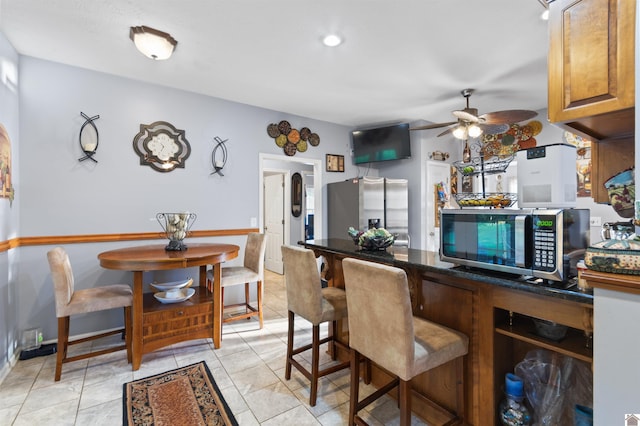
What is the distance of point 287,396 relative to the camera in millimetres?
2123

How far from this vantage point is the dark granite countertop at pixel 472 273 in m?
1.14

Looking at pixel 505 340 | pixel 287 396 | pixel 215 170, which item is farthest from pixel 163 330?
pixel 505 340

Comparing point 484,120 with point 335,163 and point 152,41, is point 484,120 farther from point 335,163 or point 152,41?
point 152,41

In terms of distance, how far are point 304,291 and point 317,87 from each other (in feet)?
7.86

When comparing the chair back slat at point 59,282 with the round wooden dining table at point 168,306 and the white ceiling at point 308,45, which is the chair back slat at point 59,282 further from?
the white ceiling at point 308,45

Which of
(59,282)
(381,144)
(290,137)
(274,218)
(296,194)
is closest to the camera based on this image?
(59,282)

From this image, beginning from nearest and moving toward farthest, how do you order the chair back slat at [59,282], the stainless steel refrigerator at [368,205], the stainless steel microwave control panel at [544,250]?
1. the stainless steel microwave control panel at [544,250]
2. the chair back slat at [59,282]
3. the stainless steel refrigerator at [368,205]

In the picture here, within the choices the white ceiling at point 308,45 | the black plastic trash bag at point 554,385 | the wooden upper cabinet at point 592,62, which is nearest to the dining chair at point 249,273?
the white ceiling at point 308,45

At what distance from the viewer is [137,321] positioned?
2.47 metres

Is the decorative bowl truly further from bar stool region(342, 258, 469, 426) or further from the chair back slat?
the chair back slat

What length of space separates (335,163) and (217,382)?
11.3 ft

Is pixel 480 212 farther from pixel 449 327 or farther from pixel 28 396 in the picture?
pixel 28 396

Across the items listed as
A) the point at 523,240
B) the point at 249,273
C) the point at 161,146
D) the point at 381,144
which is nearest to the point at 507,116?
the point at 381,144

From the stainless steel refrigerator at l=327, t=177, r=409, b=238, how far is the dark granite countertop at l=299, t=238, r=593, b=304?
204cm
